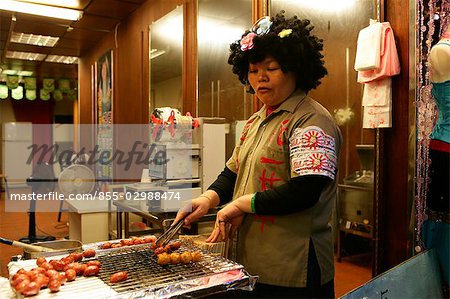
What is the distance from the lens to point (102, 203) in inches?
155

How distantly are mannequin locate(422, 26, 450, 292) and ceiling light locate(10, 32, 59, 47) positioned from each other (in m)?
6.03

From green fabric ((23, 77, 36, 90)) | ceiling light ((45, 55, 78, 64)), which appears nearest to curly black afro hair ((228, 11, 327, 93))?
ceiling light ((45, 55, 78, 64))

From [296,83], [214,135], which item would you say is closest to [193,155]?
[214,135]

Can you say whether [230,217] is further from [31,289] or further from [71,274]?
[31,289]

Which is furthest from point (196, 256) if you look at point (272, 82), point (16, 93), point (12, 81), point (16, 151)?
point (16, 151)

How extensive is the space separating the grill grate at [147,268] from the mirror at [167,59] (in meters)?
2.57

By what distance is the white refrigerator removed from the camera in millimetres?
11539

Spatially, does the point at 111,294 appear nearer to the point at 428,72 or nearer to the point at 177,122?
the point at 428,72

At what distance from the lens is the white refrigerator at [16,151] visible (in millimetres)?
Result: 11539

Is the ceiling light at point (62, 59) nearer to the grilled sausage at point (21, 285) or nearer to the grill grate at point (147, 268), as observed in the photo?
the grill grate at point (147, 268)

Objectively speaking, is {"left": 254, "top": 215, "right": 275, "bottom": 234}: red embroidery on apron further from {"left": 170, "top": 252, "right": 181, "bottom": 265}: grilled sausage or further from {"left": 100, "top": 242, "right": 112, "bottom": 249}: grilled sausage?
{"left": 100, "top": 242, "right": 112, "bottom": 249}: grilled sausage

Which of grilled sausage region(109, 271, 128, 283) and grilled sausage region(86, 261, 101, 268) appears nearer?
grilled sausage region(109, 271, 128, 283)

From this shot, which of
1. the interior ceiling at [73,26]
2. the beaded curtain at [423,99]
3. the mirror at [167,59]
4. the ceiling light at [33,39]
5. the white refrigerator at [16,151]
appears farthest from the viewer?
the white refrigerator at [16,151]

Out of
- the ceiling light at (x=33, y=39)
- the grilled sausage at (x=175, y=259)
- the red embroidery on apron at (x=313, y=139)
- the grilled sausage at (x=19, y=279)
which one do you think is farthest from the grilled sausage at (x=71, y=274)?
the ceiling light at (x=33, y=39)
